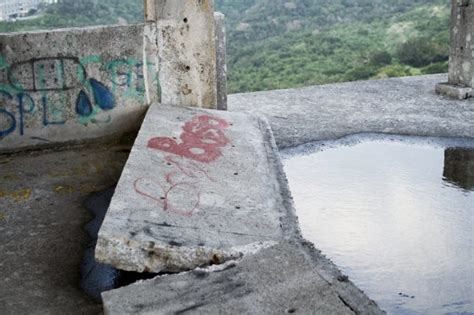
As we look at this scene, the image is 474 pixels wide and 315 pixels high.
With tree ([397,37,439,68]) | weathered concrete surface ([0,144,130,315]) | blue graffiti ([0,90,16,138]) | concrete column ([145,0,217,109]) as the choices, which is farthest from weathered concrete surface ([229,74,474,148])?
tree ([397,37,439,68])

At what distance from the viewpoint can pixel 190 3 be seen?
672cm

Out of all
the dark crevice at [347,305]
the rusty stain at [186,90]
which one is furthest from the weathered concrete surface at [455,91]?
the dark crevice at [347,305]

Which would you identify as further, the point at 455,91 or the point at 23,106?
the point at 455,91

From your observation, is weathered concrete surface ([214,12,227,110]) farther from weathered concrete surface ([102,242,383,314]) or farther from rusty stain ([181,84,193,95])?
weathered concrete surface ([102,242,383,314])

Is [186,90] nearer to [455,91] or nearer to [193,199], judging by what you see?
[193,199]

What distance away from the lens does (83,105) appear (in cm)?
666

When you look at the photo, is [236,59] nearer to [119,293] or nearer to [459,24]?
[459,24]

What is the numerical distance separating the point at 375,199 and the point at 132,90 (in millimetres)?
2664

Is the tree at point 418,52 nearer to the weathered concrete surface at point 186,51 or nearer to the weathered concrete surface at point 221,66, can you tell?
the weathered concrete surface at point 221,66

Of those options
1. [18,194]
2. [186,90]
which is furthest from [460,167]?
[18,194]

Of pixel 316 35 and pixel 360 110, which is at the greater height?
pixel 316 35

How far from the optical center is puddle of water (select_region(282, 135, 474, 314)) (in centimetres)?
430

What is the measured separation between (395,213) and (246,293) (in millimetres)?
2538

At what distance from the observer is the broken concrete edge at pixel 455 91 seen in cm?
950
